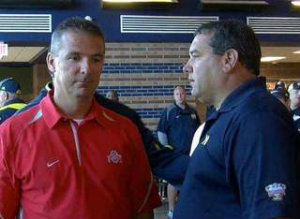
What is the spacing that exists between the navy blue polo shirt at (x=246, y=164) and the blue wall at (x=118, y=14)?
25.3ft

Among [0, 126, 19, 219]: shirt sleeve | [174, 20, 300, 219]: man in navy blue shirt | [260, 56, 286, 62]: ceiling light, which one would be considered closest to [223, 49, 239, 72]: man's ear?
[174, 20, 300, 219]: man in navy blue shirt

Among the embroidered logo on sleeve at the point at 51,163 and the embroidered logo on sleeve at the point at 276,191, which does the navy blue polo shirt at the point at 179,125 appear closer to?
the embroidered logo on sleeve at the point at 51,163

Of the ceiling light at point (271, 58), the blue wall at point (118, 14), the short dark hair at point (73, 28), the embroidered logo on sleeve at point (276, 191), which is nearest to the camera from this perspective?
the embroidered logo on sleeve at point (276, 191)

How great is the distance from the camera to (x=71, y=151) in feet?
6.43

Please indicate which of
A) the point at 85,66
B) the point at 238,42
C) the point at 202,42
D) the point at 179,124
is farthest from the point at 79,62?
the point at 179,124

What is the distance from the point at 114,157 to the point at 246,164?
56cm

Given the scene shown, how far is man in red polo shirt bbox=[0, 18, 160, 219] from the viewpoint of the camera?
75.1 inches

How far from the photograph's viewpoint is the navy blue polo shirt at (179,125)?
7.66m

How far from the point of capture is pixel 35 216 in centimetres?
192

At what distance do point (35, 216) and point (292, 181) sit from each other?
2.99 ft

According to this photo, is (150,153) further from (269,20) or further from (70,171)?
(269,20)

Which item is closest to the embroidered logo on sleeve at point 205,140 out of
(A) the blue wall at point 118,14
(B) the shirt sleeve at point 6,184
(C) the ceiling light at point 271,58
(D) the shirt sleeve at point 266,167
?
(D) the shirt sleeve at point 266,167

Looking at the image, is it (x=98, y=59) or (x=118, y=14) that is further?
(x=118, y=14)

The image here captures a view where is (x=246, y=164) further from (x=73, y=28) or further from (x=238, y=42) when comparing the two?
(x=73, y=28)
